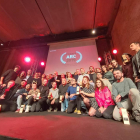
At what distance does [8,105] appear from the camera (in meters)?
2.31

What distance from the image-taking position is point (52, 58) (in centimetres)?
472

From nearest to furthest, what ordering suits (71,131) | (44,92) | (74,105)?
(71,131) → (74,105) → (44,92)

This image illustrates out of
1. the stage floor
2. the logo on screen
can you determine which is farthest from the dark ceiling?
the stage floor

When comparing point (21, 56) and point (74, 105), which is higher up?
point (21, 56)

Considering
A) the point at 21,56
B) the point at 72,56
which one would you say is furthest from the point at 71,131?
the point at 21,56

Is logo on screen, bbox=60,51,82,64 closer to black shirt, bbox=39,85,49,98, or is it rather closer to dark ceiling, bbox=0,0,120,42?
dark ceiling, bbox=0,0,120,42

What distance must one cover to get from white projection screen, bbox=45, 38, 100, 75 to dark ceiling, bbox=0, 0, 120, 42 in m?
0.93

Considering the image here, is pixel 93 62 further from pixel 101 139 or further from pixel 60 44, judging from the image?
pixel 101 139

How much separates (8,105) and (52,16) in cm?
440

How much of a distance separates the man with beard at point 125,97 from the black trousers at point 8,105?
2684 millimetres

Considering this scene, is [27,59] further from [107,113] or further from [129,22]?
[129,22]

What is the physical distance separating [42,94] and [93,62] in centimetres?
284

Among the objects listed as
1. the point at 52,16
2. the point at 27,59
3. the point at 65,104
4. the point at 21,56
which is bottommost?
the point at 65,104

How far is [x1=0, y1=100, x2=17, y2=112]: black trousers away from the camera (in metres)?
2.22
